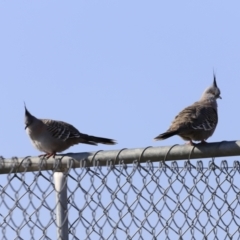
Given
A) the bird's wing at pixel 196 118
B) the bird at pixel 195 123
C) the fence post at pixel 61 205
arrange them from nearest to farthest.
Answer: the fence post at pixel 61 205
the bird at pixel 195 123
the bird's wing at pixel 196 118

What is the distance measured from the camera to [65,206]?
3744mm

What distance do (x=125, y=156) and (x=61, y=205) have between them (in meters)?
0.37

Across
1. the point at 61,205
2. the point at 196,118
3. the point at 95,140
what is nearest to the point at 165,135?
the point at 196,118

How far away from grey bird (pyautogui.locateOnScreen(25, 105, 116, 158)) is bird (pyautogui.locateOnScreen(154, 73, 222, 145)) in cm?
100

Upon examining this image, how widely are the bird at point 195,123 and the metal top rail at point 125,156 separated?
241 cm

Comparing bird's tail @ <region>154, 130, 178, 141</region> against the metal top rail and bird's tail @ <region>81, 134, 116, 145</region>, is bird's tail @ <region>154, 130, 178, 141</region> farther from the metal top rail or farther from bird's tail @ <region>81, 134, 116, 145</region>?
the metal top rail

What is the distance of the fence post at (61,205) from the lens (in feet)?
12.1

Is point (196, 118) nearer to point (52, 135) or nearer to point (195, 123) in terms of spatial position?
point (195, 123)

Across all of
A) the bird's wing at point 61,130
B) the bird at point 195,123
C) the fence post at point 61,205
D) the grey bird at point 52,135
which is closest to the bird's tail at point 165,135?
the bird at point 195,123

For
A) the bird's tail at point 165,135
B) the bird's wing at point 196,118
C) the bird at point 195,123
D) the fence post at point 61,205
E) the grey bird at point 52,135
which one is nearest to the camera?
the fence post at point 61,205

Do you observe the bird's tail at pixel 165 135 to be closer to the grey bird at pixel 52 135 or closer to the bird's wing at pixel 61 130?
the grey bird at pixel 52 135

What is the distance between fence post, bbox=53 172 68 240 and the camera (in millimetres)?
3686

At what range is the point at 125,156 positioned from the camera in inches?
149

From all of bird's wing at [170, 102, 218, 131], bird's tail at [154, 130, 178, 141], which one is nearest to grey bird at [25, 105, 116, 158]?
bird's wing at [170, 102, 218, 131]
